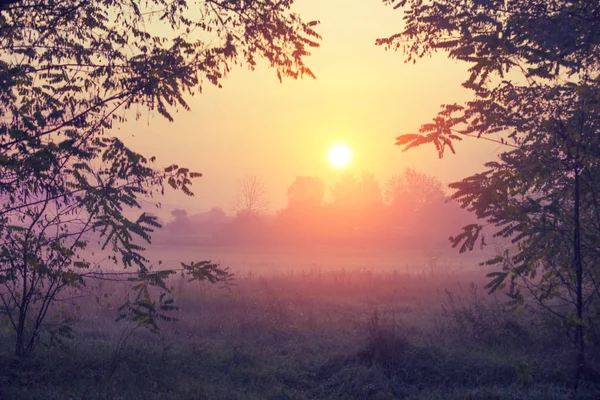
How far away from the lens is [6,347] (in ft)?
26.7

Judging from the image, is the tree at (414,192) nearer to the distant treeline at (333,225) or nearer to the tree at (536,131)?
the distant treeline at (333,225)

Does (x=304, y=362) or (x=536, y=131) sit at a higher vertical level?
(x=536, y=131)

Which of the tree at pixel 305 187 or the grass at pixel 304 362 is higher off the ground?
the tree at pixel 305 187

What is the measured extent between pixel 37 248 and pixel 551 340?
954 cm

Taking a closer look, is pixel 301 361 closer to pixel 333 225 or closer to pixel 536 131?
pixel 536 131

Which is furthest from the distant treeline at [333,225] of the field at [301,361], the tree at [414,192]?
the field at [301,361]

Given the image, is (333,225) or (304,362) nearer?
(304,362)

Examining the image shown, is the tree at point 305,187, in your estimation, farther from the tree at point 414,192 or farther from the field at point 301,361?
the field at point 301,361

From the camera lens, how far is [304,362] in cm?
866

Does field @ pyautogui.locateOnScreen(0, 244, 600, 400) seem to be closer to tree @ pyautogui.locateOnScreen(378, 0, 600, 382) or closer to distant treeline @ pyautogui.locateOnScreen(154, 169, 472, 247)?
tree @ pyautogui.locateOnScreen(378, 0, 600, 382)

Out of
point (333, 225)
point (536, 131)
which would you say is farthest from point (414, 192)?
point (536, 131)

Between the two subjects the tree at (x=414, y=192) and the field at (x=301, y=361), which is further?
the tree at (x=414, y=192)

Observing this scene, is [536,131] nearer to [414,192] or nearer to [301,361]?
[301,361]

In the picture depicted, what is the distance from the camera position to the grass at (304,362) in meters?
6.84
